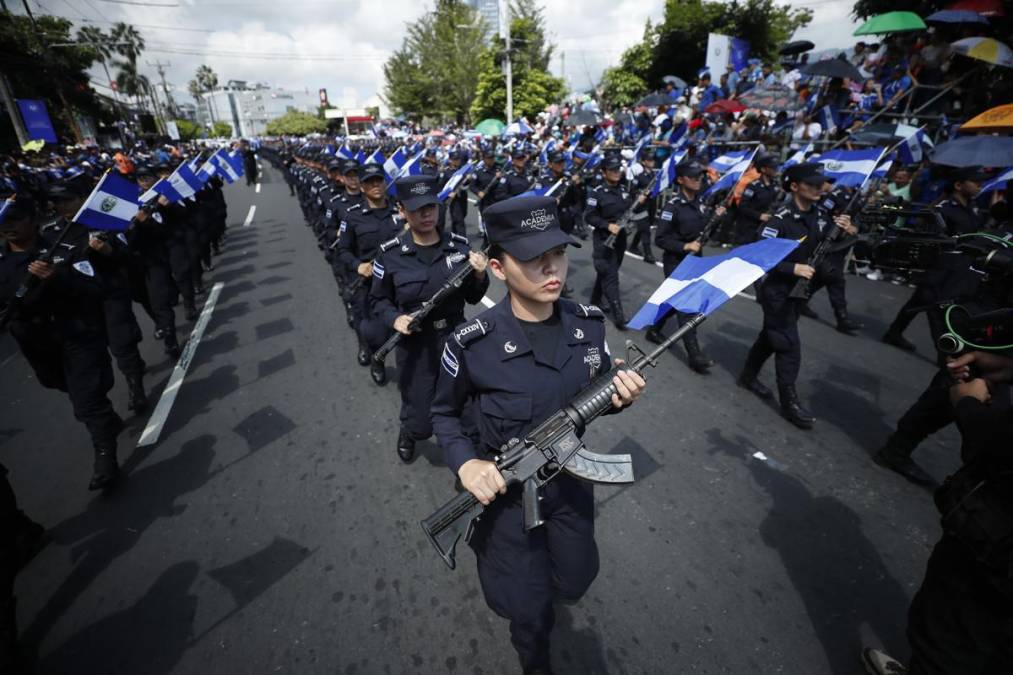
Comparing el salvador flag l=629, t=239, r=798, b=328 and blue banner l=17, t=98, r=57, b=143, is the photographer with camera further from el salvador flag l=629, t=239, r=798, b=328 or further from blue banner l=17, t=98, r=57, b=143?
blue banner l=17, t=98, r=57, b=143

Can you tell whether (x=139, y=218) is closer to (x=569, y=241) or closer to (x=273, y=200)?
(x=569, y=241)

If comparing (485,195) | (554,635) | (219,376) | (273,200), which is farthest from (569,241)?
(273,200)

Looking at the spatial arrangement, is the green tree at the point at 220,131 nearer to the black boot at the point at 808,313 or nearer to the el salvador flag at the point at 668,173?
the el salvador flag at the point at 668,173

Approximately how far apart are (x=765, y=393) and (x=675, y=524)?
233cm

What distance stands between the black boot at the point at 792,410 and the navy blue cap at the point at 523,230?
11.7 ft

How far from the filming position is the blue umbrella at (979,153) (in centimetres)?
578

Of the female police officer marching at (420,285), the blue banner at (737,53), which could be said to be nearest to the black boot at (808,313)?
the female police officer marching at (420,285)

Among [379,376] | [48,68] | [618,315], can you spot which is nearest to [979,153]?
[618,315]

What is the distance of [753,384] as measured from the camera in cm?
488

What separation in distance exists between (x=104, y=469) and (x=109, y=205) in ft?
7.91

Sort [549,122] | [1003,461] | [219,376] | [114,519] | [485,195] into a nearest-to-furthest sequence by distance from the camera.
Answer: [1003,461], [114,519], [219,376], [485,195], [549,122]

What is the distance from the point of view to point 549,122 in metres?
23.6

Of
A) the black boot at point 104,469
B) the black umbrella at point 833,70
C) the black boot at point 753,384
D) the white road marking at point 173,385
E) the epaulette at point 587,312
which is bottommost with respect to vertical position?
the black boot at point 753,384

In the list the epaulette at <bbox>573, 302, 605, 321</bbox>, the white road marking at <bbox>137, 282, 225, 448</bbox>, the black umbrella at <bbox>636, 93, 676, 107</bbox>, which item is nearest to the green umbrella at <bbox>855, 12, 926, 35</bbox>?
the black umbrella at <bbox>636, 93, 676, 107</bbox>
